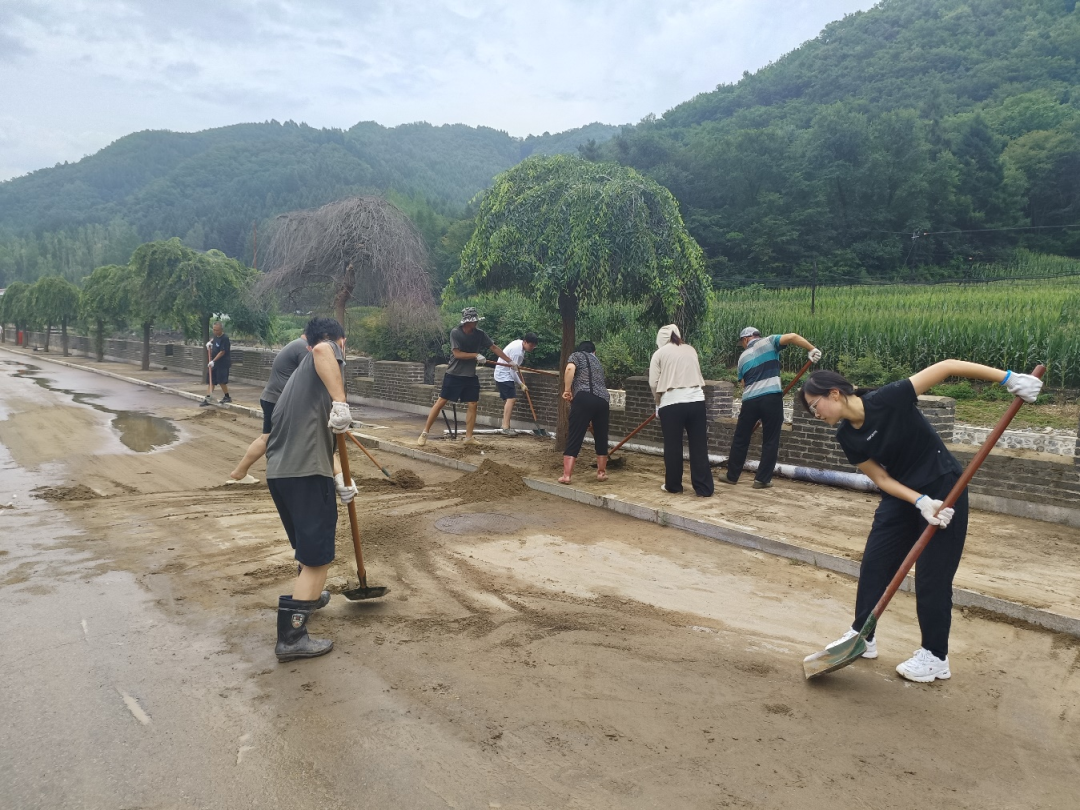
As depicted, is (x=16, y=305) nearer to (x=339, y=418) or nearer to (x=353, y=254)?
(x=353, y=254)

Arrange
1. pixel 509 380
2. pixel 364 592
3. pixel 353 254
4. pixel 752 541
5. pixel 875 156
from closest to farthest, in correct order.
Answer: pixel 364 592, pixel 752 541, pixel 509 380, pixel 353 254, pixel 875 156

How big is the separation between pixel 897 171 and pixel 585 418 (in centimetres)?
4938

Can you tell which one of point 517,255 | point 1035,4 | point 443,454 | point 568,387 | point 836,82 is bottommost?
point 443,454

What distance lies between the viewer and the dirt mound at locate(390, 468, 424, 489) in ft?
29.1

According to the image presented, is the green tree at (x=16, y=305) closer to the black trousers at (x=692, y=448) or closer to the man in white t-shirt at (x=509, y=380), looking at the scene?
the man in white t-shirt at (x=509, y=380)

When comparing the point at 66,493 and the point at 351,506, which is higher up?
the point at 351,506

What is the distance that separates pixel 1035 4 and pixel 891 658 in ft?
261

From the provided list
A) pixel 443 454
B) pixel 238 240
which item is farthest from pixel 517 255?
pixel 238 240

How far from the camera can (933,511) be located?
3.83m

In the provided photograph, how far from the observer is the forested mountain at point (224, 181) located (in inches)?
3871

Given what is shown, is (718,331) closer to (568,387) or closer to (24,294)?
(568,387)

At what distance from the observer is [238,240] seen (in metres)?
96.4

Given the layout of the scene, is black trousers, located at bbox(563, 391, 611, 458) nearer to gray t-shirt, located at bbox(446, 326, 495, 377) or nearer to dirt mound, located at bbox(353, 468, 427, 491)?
dirt mound, located at bbox(353, 468, 427, 491)

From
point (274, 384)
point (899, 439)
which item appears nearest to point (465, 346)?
point (274, 384)
